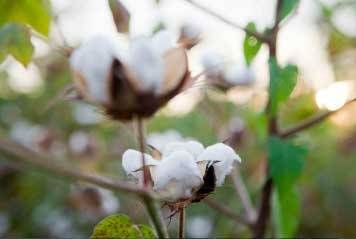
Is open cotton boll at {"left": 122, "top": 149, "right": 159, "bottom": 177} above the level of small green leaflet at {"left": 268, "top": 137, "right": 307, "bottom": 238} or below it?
below

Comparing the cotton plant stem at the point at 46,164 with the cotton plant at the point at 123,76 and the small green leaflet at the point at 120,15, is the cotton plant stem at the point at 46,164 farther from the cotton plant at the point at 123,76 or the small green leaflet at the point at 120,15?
the small green leaflet at the point at 120,15

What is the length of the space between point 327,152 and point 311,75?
0.26 meters

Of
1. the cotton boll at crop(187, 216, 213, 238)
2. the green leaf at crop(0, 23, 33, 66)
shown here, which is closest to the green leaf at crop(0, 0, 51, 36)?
the green leaf at crop(0, 23, 33, 66)

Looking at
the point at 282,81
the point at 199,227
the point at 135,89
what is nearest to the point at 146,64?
the point at 135,89

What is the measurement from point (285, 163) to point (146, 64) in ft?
1.09

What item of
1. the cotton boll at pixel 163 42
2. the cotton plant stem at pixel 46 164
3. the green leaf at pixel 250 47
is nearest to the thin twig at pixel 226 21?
the green leaf at pixel 250 47

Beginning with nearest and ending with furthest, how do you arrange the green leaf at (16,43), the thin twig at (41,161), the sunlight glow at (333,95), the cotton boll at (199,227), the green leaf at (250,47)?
the thin twig at (41,161) → the green leaf at (16,43) → the green leaf at (250,47) → the sunlight glow at (333,95) → the cotton boll at (199,227)

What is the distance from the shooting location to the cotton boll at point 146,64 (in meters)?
0.45

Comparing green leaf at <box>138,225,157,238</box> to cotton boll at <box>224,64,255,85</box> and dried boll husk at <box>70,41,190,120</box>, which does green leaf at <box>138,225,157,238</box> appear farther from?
cotton boll at <box>224,64,255,85</box>

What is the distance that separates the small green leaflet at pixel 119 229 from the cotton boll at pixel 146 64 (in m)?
0.13

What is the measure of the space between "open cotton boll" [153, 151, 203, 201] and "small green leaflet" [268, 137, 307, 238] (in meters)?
0.24

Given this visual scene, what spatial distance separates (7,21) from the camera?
0.68m

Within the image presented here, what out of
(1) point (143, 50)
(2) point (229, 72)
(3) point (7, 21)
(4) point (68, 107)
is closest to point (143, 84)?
(1) point (143, 50)

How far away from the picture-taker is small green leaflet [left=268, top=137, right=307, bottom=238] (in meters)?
0.74
